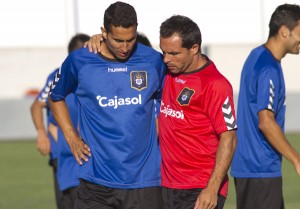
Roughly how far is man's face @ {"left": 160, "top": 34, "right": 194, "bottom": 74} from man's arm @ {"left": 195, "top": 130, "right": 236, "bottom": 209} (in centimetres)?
61

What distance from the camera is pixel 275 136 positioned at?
8305mm

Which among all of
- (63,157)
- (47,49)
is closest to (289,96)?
(47,49)

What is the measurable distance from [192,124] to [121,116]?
526 mm

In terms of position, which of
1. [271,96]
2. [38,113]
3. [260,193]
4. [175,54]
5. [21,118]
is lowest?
[21,118]

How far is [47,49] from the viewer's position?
24016 millimetres

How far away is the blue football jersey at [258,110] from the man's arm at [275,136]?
72 millimetres

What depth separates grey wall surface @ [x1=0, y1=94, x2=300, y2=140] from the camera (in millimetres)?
22281

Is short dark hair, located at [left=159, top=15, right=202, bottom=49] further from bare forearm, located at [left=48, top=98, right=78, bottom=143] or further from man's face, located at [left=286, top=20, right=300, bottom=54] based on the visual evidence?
man's face, located at [left=286, top=20, right=300, bottom=54]

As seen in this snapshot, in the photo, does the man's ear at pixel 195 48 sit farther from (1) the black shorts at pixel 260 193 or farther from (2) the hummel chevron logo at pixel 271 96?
(1) the black shorts at pixel 260 193

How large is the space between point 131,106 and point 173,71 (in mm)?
412

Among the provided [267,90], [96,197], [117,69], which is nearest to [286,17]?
[267,90]

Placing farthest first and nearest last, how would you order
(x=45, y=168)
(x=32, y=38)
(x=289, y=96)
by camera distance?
1. (x=32, y=38)
2. (x=289, y=96)
3. (x=45, y=168)

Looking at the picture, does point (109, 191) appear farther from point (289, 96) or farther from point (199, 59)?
point (289, 96)

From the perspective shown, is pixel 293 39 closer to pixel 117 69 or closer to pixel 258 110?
pixel 258 110
